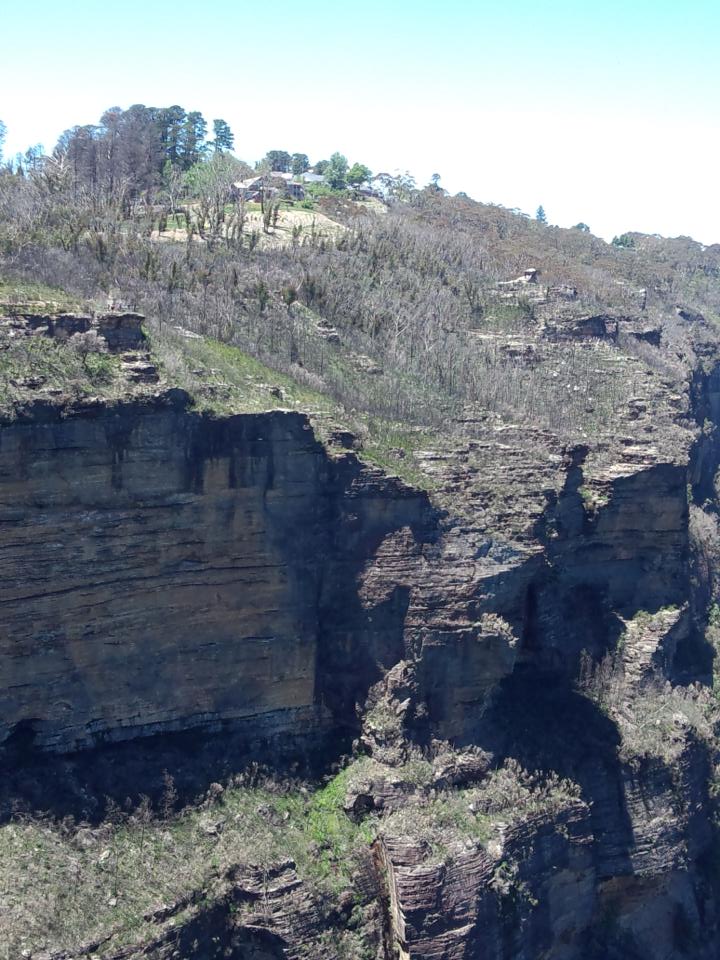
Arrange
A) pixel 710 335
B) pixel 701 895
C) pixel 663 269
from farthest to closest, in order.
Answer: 1. pixel 663 269
2. pixel 710 335
3. pixel 701 895

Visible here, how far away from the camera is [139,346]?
2667 centimetres

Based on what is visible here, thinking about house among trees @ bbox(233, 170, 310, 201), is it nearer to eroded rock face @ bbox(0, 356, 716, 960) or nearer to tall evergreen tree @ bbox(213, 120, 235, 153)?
tall evergreen tree @ bbox(213, 120, 235, 153)

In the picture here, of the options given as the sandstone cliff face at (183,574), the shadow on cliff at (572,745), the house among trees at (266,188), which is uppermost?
the house among trees at (266,188)

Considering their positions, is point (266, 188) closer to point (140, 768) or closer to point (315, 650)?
point (315, 650)

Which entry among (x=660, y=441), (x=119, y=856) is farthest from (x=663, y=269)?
(x=119, y=856)

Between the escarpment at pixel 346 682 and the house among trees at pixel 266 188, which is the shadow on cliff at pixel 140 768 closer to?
the escarpment at pixel 346 682

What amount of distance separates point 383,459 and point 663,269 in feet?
186

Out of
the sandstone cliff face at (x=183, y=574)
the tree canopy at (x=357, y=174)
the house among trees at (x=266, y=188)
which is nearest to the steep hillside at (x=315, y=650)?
the sandstone cliff face at (x=183, y=574)

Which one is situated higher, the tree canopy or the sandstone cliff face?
the tree canopy

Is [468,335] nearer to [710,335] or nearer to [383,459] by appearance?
[383,459]

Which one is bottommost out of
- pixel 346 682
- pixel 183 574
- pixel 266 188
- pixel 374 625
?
pixel 346 682

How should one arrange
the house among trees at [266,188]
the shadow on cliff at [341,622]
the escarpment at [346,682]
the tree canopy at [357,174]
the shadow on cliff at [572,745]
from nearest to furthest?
1. the escarpment at [346,682]
2. the shadow on cliff at [341,622]
3. the shadow on cliff at [572,745]
4. the house among trees at [266,188]
5. the tree canopy at [357,174]

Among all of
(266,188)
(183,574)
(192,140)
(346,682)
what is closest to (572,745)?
(346,682)

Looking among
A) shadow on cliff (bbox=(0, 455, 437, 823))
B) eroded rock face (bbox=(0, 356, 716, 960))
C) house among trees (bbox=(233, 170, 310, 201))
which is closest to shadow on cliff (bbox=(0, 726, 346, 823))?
shadow on cliff (bbox=(0, 455, 437, 823))
